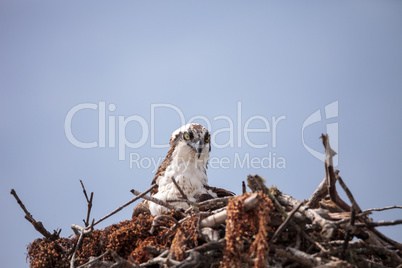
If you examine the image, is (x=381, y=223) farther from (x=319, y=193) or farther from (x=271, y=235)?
(x=271, y=235)

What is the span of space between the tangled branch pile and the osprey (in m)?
1.37

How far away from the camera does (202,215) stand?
4.47 meters

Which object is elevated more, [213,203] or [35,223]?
[213,203]

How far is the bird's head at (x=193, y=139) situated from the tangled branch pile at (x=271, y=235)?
2056mm

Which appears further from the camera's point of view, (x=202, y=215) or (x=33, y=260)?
(x=33, y=260)

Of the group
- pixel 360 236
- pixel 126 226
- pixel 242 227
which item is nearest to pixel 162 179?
pixel 126 226

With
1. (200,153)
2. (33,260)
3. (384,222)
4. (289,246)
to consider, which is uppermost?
(200,153)

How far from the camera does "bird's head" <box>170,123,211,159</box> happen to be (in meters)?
→ 6.80

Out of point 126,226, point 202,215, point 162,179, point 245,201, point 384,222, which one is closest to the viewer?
point 384,222

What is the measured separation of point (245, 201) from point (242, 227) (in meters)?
0.23

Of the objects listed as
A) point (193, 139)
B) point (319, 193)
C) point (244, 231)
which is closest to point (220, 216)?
point (244, 231)

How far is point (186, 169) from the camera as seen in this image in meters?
6.64

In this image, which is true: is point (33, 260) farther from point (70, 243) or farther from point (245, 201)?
point (245, 201)

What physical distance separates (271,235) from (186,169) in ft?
8.55
